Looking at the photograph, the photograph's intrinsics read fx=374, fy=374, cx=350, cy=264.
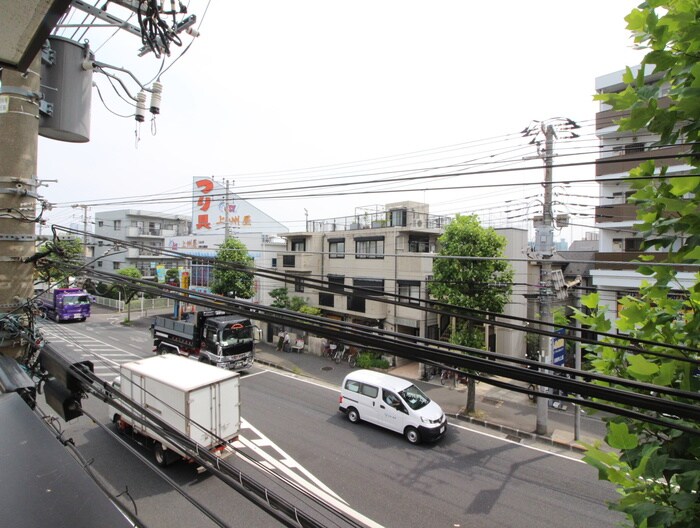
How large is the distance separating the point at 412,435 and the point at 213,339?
994 centimetres

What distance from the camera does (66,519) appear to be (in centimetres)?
175

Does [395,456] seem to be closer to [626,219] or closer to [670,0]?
[670,0]

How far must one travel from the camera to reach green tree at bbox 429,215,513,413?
1320cm

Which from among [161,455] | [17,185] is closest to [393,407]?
[161,455]

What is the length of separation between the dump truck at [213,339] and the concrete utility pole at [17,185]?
1217 cm

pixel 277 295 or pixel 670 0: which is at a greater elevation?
pixel 670 0

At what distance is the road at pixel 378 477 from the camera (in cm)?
750

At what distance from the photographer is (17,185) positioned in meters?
4.27

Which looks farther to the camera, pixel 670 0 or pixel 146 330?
pixel 146 330

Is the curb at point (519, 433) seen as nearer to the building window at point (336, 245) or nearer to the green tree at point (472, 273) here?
the green tree at point (472, 273)

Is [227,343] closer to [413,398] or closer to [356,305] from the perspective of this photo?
[356,305]

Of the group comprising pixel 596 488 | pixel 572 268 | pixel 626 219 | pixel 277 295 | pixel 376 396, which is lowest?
pixel 596 488

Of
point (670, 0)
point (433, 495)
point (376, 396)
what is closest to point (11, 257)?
point (670, 0)

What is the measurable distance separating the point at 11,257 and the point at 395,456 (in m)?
9.18
